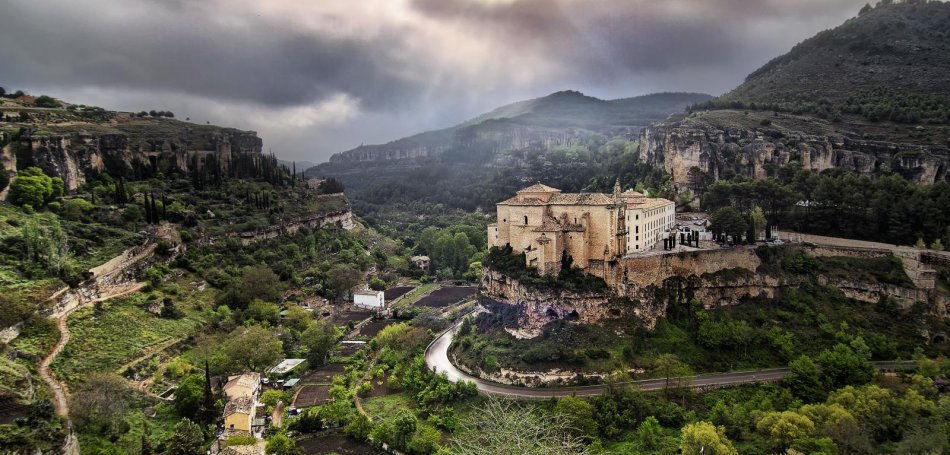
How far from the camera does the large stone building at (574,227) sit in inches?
1491

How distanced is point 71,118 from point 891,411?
3250 inches

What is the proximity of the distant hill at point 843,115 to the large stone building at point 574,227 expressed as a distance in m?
22.4

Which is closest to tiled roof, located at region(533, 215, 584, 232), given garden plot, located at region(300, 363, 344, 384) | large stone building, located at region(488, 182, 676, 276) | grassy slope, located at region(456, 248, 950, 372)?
large stone building, located at region(488, 182, 676, 276)

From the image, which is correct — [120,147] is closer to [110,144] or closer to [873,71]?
[110,144]

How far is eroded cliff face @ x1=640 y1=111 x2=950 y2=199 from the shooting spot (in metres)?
51.9

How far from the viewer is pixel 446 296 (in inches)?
2445

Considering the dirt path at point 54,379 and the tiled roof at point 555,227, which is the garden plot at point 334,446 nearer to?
the dirt path at point 54,379

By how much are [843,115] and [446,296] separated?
5156 centimetres

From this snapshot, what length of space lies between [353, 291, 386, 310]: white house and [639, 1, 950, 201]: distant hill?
35231 millimetres

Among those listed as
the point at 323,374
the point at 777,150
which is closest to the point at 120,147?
the point at 323,374

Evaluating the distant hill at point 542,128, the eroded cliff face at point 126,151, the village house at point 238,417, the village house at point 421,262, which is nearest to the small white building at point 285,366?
the village house at point 238,417

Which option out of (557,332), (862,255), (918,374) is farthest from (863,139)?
(557,332)

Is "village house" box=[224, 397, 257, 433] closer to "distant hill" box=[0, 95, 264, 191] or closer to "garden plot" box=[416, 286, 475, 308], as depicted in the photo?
"garden plot" box=[416, 286, 475, 308]

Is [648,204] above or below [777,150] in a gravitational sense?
below
